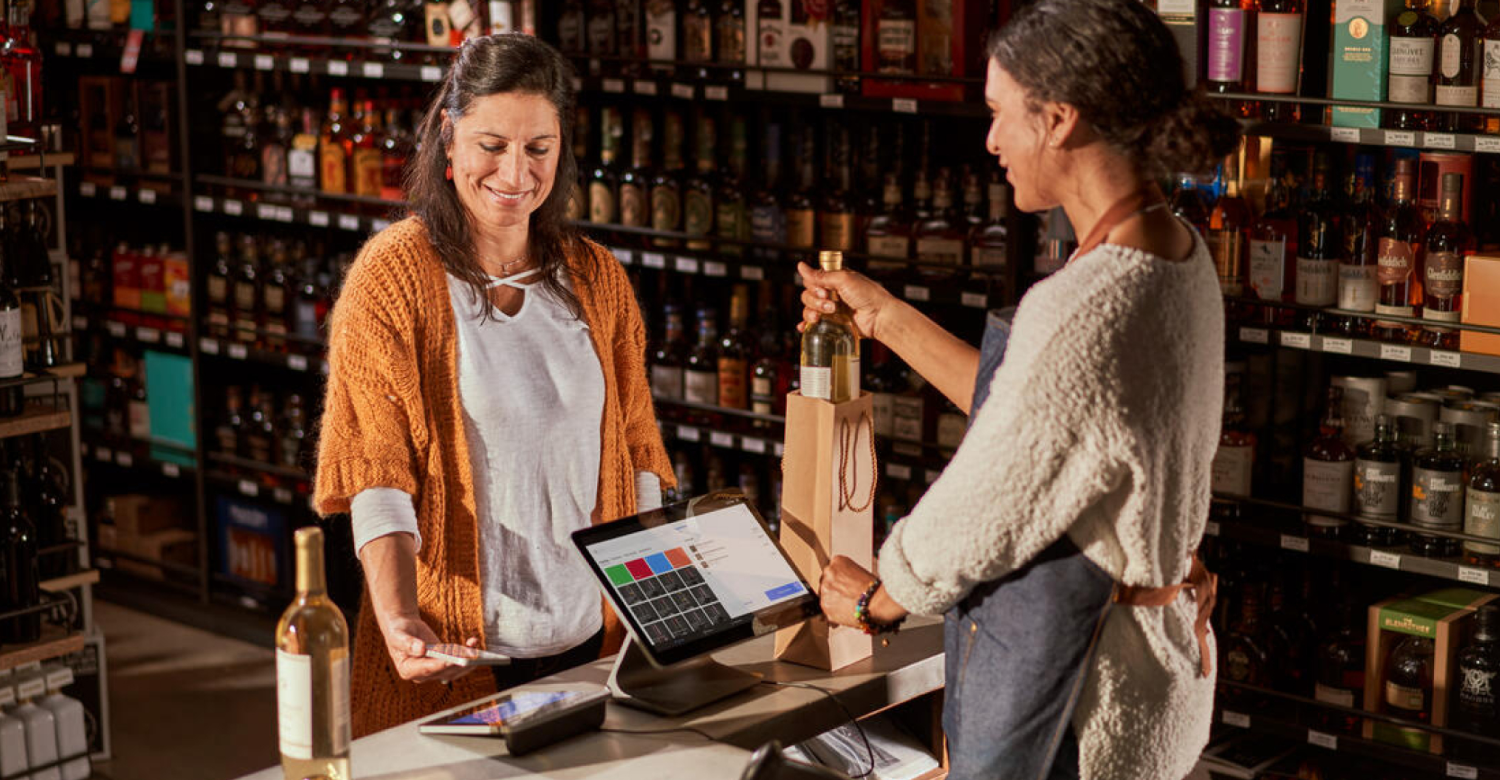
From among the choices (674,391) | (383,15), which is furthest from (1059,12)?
(383,15)

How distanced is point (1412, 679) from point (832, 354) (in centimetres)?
169

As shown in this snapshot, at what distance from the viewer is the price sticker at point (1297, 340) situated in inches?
126

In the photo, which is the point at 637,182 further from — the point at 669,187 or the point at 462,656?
the point at 462,656

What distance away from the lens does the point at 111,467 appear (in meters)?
5.73

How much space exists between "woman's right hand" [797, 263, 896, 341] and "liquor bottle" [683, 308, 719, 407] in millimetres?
2036

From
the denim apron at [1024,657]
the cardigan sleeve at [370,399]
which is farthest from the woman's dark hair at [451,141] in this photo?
the denim apron at [1024,657]

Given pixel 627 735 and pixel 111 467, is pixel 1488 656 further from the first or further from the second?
pixel 111 467

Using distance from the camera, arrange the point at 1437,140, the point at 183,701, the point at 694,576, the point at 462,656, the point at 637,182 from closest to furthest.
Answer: the point at 462,656 < the point at 694,576 < the point at 1437,140 < the point at 637,182 < the point at 183,701

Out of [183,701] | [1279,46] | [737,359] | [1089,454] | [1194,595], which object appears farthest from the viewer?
[183,701]

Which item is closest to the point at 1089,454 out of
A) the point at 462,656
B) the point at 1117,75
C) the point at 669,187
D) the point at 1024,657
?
the point at 1024,657

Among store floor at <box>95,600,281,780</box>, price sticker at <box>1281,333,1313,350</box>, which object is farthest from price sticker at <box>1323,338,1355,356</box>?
store floor at <box>95,600,281,780</box>

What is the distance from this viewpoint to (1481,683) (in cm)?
311

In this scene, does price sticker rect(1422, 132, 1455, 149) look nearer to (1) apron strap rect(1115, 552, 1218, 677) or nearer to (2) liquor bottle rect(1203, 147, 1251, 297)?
(2) liquor bottle rect(1203, 147, 1251, 297)

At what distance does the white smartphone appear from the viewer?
1.83m
